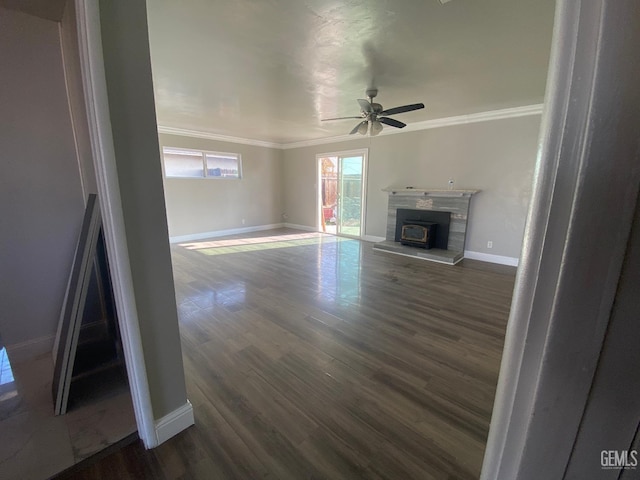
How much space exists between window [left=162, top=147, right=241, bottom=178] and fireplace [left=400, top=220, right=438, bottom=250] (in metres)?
4.54

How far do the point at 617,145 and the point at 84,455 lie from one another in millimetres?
2197

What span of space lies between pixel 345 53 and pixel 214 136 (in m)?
4.76

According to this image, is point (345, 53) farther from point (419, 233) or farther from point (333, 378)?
point (419, 233)

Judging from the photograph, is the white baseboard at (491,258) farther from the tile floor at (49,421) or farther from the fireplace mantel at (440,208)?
the tile floor at (49,421)

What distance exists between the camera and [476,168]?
4691mm

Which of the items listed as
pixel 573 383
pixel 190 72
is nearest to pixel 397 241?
pixel 190 72

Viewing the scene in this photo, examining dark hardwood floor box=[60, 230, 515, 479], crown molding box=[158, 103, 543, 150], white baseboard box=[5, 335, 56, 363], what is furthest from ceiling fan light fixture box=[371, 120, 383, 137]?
white baseboard box=[5, 335, 56, 363]

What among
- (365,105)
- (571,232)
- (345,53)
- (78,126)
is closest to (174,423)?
(571,232)

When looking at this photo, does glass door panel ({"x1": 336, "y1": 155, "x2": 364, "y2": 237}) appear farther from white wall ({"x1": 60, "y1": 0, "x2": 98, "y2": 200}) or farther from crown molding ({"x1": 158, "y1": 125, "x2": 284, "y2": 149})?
white wall ({"x1": 60, "y1": 0, "x2": 98, "y2": 200})

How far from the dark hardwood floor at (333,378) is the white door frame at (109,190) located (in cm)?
42

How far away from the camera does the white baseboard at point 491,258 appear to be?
14.9 feet

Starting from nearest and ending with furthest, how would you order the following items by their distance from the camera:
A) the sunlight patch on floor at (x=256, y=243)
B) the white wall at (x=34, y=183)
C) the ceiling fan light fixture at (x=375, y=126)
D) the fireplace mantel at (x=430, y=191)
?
1. the white wall at (x=34, y=183)
2. the ceiling fan light fixture at (x=375, y=126)
3. the fireplace mantel at (x=430, y=191)
4. the sunlight patch on floor at (x=256, y=243)

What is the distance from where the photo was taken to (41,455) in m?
1.34

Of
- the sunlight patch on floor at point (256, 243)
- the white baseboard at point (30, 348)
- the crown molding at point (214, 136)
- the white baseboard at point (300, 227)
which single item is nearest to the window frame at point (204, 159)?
the crown molding at point (214, 136)
